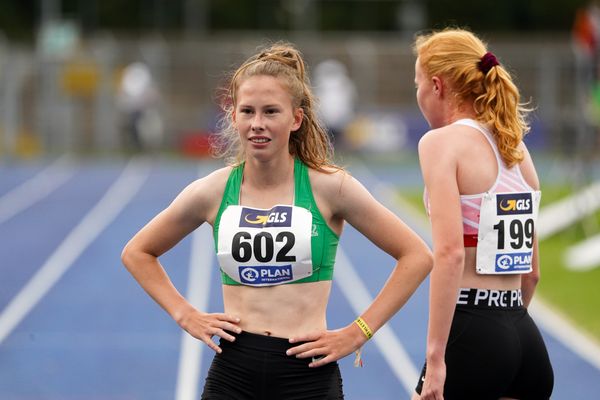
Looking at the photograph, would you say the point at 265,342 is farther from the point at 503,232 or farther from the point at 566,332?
the point at 566,332

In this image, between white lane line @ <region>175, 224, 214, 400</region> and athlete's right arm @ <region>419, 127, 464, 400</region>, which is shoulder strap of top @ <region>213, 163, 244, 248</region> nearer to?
athlete's right arm @ <region>419, 127, 464, 400</region>

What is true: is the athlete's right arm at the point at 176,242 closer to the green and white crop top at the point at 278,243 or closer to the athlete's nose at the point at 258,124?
the green and white crop top at the point at 278,243

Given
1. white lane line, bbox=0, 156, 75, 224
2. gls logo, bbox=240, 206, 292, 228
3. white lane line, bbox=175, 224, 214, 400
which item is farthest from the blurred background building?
gls logo, bbox=240, 206, 292, 228

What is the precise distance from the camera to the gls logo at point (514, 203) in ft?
14.2

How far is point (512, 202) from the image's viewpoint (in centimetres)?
436

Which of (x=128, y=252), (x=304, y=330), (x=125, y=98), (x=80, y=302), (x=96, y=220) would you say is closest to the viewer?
(x=304, y=330)

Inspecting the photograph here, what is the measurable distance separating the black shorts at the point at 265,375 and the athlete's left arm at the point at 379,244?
0.32 ft

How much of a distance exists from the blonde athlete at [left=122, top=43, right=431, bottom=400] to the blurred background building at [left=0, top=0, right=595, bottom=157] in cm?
1334

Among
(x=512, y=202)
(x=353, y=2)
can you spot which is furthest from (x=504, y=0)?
(x=512, y=202)

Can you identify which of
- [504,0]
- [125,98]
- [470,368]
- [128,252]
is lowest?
[470,368]

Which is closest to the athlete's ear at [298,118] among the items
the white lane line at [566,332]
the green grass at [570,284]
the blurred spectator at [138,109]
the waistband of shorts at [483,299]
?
the waistband of shorts at [483,299]

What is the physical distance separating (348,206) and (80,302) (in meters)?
8.28

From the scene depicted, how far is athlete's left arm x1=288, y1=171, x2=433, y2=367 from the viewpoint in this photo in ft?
13.7

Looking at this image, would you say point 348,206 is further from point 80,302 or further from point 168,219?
point 80,302
